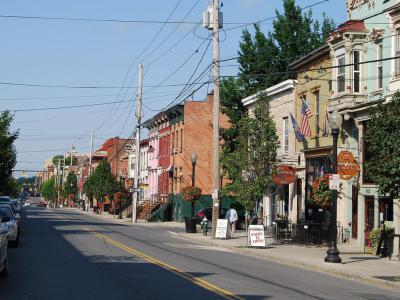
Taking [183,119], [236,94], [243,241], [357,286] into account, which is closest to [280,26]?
[236,94]

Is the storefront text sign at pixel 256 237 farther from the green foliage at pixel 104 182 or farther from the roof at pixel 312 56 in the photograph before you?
the green foliage at pixel 104 182

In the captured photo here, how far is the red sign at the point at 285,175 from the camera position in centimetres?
3216

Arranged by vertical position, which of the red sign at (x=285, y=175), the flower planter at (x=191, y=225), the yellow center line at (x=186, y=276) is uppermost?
the red sign at (x=285, y=175)

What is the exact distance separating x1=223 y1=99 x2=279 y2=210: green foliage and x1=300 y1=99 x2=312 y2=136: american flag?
5.81ft

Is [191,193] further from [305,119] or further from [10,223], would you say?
[10,223]

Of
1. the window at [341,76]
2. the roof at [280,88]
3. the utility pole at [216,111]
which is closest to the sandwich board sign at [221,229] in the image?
the utility pole at [216,111]

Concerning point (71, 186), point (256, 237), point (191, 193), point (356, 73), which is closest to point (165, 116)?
point (191, 193)

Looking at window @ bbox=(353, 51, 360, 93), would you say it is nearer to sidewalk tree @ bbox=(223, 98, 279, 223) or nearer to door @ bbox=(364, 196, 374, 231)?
sidewalk tree @ bbox=(223, 98, 279, 223)

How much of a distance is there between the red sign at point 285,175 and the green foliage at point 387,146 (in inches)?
573

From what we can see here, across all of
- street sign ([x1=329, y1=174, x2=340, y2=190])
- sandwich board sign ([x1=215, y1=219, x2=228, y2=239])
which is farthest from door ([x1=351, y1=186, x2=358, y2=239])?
sandwich board sign ([x1=215, y1=219, x2=228, y2=239])

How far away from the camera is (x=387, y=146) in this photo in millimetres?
16812

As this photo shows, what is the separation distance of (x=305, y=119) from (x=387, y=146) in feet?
46.9

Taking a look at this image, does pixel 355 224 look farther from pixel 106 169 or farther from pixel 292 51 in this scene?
pixel 106 169

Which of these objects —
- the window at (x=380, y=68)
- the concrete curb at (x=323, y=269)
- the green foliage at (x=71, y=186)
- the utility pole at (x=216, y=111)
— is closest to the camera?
the concrete curb at (x=323, y=269)
